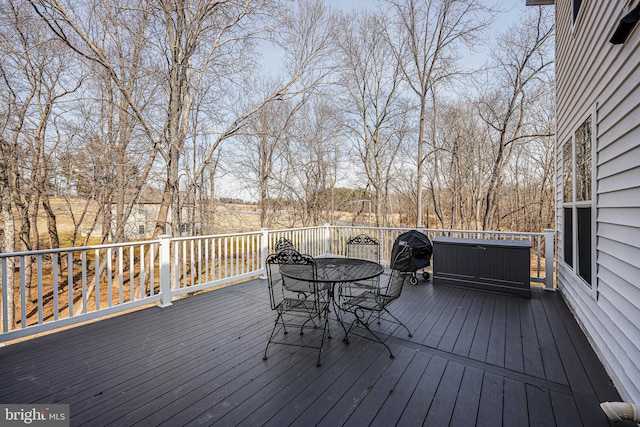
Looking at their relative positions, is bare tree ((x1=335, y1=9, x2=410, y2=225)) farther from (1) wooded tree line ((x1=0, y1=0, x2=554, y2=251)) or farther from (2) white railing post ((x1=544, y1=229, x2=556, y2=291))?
(2) white railing post ((x1=544, y1=229, x2=556, y2=291))

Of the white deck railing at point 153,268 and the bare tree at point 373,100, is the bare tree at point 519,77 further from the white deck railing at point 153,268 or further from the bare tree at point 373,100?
the white deck railing at point 153,268

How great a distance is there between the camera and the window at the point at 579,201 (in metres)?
3.10

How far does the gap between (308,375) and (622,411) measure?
200 cm

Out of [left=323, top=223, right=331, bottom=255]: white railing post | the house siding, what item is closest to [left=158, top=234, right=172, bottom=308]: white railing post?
[left=323, top=223, right=331, bottom=255]: white railing post

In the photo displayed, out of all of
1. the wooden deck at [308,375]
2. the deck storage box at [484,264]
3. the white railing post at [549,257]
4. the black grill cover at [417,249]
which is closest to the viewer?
the wooden deck at [308,375]

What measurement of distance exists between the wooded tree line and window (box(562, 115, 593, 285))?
15.7 ft

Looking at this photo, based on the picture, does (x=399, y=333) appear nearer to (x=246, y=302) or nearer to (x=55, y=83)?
(x=246, y=302)

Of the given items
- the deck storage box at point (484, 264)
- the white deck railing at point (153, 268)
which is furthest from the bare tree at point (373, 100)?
the deck storage box at point (484, 264)

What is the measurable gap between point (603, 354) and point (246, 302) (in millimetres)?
3911

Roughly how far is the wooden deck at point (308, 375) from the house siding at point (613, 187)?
0.27 metres

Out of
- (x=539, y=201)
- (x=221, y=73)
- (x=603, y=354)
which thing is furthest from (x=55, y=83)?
(x=539, y=201)

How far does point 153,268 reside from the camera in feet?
12.8

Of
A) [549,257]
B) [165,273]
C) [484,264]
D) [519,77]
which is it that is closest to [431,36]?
[519,77]

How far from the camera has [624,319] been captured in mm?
2121
